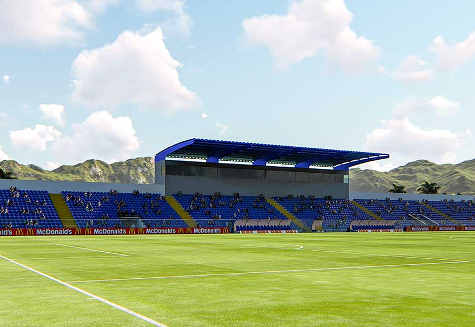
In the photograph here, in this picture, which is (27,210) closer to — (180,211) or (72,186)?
(72,186)

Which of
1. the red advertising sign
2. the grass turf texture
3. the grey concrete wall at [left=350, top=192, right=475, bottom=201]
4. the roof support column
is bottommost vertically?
the red advertising sign

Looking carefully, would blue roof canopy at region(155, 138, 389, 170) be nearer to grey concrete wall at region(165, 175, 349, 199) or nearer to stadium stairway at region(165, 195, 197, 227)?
grey concrete wall at region(165, 175, 349, 199)

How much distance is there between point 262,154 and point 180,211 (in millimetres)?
17593

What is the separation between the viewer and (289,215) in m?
89.7

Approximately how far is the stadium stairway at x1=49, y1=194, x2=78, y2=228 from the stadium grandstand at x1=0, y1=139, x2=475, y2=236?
13cm

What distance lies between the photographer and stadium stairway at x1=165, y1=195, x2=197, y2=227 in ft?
243

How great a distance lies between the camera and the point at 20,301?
37.7ft

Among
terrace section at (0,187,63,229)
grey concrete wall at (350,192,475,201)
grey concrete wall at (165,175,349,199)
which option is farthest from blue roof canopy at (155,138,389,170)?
terrace section at (0,187,63,229)

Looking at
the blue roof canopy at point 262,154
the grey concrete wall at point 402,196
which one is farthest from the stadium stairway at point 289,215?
the grey concrete wall at point 402,196

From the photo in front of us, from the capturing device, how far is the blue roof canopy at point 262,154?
82062mm

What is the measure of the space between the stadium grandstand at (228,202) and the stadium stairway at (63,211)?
0.13m

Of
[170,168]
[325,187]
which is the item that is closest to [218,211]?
[170,168]

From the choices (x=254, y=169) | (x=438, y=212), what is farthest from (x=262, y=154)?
(x=438, y=212)

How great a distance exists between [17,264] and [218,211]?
64.1 m
